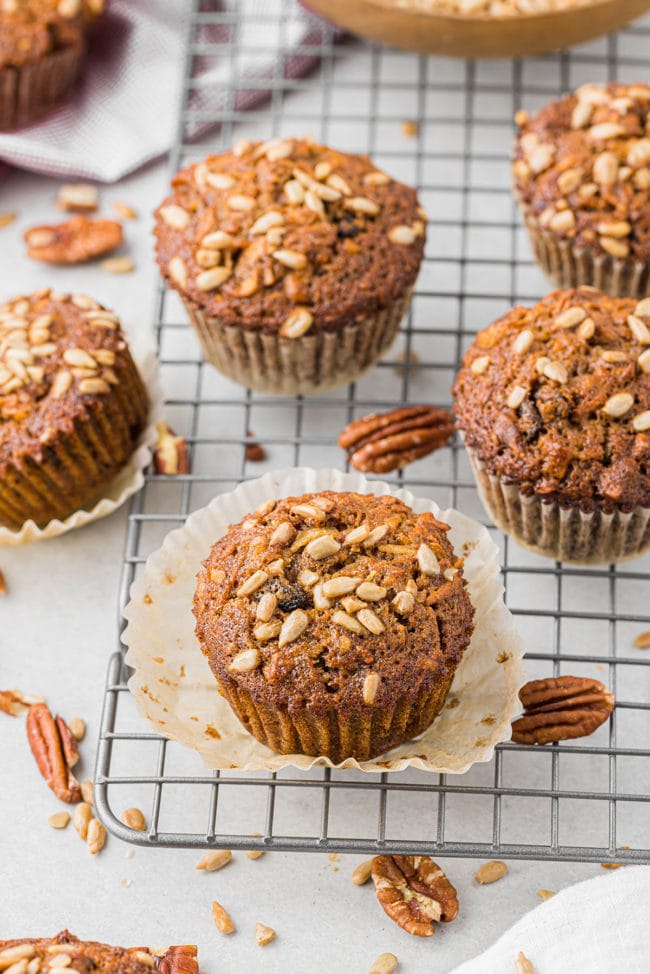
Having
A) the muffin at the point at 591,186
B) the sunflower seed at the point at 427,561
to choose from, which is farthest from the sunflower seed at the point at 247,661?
the muffin at the point at 591,186

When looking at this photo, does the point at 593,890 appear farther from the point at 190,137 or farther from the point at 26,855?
the point at 190,137

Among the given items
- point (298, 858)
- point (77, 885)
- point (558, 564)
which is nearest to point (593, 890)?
point (298, 858)

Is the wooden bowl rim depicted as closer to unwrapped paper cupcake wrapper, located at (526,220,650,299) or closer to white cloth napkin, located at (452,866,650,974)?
unwrapped paper cupcake wrapper, located at (526,220,650,299)

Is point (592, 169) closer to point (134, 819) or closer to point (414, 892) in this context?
point (414, 892)

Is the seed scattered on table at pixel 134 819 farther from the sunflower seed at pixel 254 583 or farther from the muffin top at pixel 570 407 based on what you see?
the muffin top at pixel 570 407

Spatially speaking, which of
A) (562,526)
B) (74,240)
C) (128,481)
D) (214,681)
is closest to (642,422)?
(562,526)
